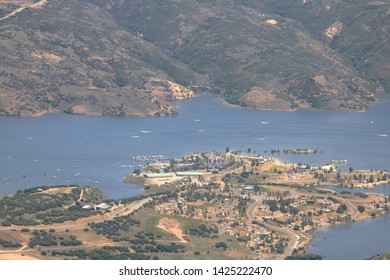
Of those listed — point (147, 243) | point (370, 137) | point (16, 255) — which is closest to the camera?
point (16, 255)

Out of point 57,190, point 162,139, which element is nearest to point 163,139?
point 162,139

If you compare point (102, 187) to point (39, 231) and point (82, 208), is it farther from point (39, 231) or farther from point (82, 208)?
point (39, 231)

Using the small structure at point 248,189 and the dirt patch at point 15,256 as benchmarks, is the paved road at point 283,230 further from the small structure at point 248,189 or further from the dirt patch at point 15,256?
the dirt patch at point 15,256

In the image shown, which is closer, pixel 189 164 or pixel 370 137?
pixel 189 164

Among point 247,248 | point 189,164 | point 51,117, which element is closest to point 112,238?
point 247,248

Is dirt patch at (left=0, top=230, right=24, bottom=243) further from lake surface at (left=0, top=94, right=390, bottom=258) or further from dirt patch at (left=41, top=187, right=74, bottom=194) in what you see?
lake surface at (left=0, top=94, right=390, bottom=258)

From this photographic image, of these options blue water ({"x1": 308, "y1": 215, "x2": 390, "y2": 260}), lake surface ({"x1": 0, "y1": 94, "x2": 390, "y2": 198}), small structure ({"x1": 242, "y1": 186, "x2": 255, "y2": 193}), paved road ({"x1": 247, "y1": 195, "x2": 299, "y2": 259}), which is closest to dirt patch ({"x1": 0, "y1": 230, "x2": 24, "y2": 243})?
paved road ({"x1": 247, "y1": 195, "x2": 299, "y2": 259})
